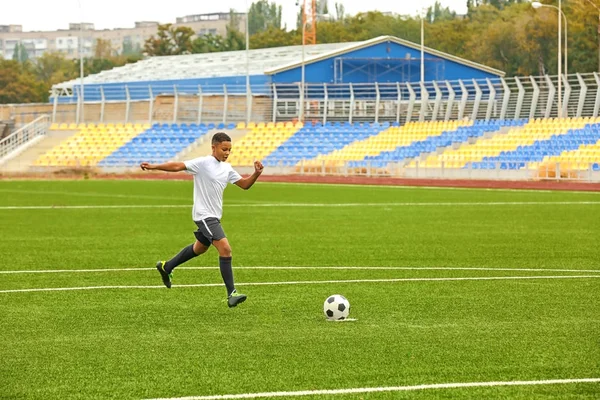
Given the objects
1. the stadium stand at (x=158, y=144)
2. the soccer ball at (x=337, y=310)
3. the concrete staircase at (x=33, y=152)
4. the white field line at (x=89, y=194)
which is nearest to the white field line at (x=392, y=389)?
the soccer ball at (x=337, y=310)

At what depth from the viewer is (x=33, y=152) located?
218 feet

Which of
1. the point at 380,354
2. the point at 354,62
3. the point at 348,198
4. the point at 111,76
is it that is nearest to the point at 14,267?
the point at 380,354

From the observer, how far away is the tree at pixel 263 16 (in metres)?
174

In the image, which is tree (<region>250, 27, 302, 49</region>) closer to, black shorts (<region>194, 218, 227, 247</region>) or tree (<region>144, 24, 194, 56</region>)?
tree (<region>144, 24, 194, 56</region>)

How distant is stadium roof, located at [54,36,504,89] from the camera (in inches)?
3007

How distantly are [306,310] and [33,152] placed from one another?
5672 centimetres

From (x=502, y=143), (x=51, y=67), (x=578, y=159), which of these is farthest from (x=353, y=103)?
(x=51, y=67)

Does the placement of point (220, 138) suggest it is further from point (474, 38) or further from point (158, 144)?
point (474, 38)

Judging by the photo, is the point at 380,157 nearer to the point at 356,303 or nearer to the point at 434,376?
the point at 356,303

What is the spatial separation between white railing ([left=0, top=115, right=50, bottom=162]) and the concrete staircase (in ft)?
2.07

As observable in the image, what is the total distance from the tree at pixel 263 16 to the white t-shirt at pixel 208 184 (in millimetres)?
161588

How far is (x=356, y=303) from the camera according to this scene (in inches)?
495

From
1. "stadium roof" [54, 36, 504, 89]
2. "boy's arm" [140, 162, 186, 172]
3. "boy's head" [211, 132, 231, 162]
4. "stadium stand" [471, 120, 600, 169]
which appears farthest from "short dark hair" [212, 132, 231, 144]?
"stadium roof" [54, 36, 504, 89]

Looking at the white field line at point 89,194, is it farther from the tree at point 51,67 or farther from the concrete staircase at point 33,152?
the tree at point 51,67
